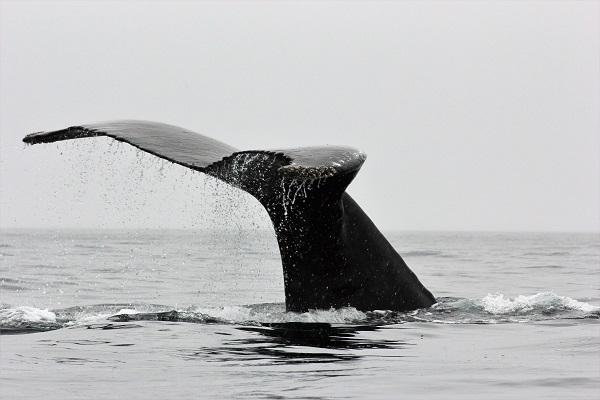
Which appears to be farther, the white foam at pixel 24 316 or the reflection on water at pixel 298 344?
the white foam at pixel 24 316

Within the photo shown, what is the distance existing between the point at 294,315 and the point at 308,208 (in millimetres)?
974

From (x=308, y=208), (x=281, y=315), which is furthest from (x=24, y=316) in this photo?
(x=308, y=208)

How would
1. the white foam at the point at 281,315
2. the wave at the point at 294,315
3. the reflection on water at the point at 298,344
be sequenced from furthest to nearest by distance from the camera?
the wave at the point at 294,315
the white foam at the point at 281,315
the reflection on water at the point at 298,344

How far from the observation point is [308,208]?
589 centimetres

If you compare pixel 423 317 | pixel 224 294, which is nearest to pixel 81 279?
pixel 224 294

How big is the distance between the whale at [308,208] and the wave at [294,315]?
0.10 meters

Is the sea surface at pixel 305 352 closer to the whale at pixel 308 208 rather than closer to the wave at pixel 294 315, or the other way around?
the wave at pixel 294 315

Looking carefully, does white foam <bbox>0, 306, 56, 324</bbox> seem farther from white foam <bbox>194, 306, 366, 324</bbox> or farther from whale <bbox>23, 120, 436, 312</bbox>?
whale <bbox>23, 120, 436, 312</bbox>

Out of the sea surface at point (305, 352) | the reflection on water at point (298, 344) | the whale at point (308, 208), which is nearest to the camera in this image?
the sea surface at point (305, 352)

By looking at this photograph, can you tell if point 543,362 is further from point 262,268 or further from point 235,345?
point 262,268

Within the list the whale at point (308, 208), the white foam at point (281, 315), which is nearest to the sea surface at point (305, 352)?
the white foam at point (281, 315)

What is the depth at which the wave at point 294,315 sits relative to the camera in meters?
6.52

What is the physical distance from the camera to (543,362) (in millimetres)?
5398

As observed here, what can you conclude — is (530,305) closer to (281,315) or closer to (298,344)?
(281,315)
